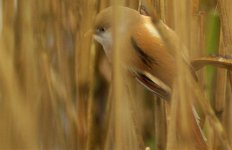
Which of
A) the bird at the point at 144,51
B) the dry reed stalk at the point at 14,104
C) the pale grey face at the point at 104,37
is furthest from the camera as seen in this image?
the pale grey face at the point at 104,37

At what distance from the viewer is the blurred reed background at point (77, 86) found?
68cm

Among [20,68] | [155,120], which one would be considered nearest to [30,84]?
[20,68]

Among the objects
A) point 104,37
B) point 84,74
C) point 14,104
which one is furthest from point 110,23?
point 14,104

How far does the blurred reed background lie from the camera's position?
68 cm

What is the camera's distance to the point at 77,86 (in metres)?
0.75

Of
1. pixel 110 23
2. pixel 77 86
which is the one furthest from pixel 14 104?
pixel 110 23

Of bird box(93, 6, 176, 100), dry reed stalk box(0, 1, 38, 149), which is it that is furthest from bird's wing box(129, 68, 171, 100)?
dry reed stalk box(0, 1, 38, 149)

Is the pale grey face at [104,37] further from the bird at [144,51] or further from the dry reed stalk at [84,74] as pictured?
the dry reed stalk at [84,74]

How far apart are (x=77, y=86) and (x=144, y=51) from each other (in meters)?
0.16

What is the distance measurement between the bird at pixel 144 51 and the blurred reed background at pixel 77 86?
0.02 meters

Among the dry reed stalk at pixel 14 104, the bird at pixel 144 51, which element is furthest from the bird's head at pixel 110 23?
the dry reed stalk at pixel 14 104

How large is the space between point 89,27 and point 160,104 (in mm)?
188

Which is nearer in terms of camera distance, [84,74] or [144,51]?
[84,74]

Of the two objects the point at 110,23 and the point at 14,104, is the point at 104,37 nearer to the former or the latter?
the point at 110,23
